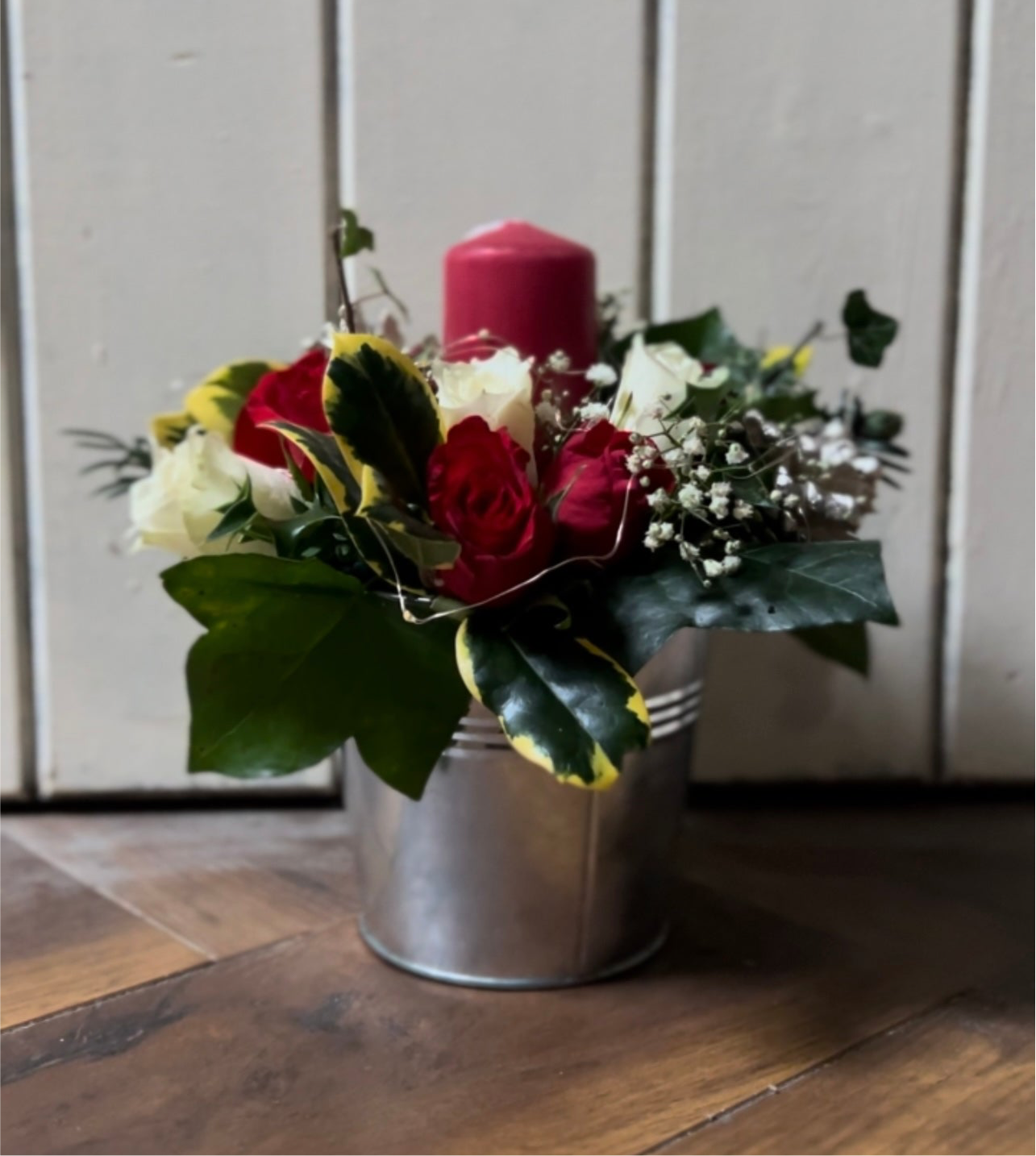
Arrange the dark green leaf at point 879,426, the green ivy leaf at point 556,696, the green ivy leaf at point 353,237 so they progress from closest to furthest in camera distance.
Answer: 1. the green ivy leaf at point 556,696
2. the green ivy leaf at point 353,237
3. the dark green leaf at point 879,426

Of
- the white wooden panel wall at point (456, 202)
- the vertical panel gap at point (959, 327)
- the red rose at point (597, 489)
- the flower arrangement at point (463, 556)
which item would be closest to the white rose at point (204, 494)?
the flower arrangement at point (463, 556)

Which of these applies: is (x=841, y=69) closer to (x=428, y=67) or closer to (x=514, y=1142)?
(x=428, y=67)

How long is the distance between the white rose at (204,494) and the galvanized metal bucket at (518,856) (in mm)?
111

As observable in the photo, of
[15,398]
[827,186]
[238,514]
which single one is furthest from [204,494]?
[827,186]

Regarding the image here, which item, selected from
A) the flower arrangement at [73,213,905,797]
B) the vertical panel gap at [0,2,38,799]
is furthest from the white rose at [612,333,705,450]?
the vertical panel gap at [0,2,38,799]

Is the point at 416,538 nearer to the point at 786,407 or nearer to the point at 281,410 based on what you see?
the point at 281,410

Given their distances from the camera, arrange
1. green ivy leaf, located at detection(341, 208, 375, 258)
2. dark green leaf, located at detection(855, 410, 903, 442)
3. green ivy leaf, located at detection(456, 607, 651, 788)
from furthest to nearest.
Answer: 1. dark green leaf, located at detection(855, 410, 903, 442)
2. green ivy leaf, located at detection(341, 208, 375, 258)
3. green ivy leaf, located at detection(456, 607, 651, 788)

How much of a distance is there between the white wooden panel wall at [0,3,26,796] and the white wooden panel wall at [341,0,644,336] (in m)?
0.18

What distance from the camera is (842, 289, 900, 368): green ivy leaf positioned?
0.55 m

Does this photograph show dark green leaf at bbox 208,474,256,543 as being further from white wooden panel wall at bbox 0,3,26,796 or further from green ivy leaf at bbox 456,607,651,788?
white wooden panel wall at bbox 0,3,26,796

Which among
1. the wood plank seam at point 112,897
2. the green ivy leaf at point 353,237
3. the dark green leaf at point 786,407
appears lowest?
the wood plank seam at point 112,897

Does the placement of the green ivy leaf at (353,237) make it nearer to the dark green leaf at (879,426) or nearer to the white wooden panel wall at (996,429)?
the dark green leaf at (879,426)

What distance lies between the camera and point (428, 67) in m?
0.62

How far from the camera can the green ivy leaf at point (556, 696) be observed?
0.37 metres
